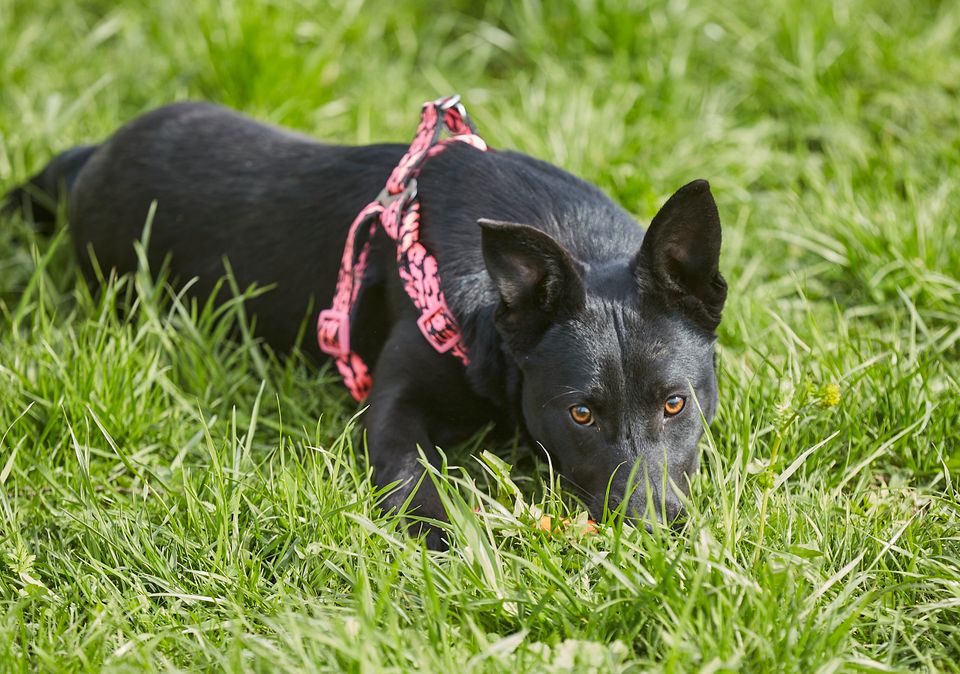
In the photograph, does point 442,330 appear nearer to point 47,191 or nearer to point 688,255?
point 688,255

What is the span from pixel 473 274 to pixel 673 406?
2.42ft

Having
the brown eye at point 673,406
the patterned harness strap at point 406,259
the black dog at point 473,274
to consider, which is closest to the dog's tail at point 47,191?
the black dog at point 473,274

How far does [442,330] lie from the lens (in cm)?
304

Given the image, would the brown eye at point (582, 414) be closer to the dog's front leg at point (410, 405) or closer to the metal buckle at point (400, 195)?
the dog's front leg at point (410, 405)

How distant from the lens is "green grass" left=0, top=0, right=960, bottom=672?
2.38 m

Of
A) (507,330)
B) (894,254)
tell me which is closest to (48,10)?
(507,330)

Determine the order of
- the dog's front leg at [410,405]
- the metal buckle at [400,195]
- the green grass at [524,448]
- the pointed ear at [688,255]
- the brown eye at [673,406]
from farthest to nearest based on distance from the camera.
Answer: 1. the metal buckle at [400,195]
2. the dog's front leg at [410,405]
3. the brown eye at [673,406]
4. the pointed ear at [688,255]
5. the green grass at [524,448]

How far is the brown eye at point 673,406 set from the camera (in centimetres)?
271

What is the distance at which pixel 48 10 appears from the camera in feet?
19.1

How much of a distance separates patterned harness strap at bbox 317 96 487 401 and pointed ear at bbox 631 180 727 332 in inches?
24.6

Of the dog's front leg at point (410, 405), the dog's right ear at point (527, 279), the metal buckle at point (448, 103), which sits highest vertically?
the metal buckle at point (448, 103)

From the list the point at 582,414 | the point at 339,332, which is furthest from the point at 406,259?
the point at 582,414

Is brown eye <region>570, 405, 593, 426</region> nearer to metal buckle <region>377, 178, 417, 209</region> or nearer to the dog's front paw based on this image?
the dog's front paw

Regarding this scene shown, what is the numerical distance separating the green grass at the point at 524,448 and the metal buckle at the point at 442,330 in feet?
1.24
